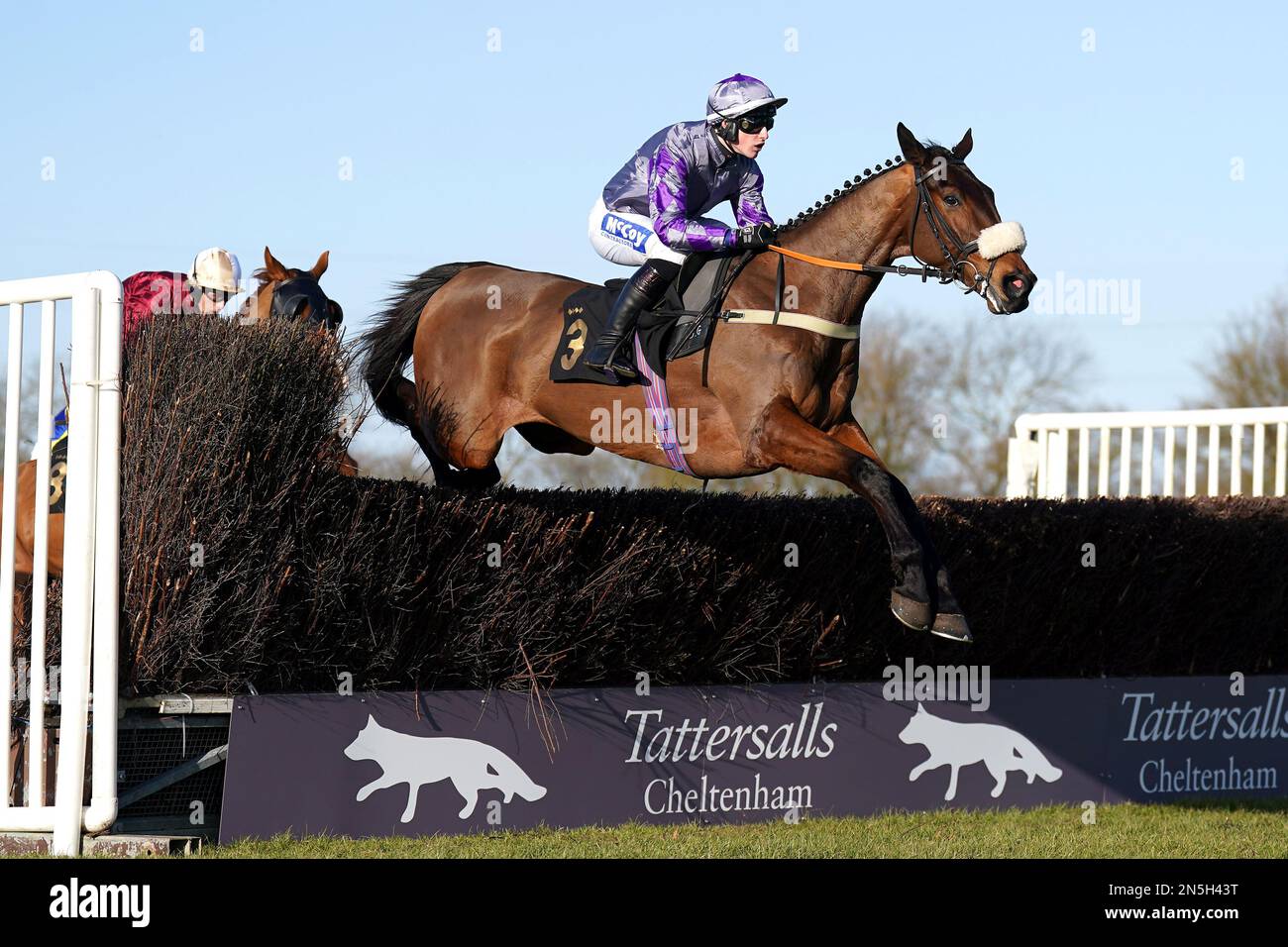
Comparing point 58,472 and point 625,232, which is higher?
point 625,232

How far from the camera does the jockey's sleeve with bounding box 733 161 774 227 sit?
7.13m

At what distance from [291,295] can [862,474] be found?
3298mm

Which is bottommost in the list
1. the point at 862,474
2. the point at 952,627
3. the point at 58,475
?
the point at 952,627

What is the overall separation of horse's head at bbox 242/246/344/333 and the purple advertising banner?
2.24 metres

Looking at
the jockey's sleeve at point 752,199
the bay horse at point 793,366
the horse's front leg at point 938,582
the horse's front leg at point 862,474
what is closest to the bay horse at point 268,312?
the bay horse at point 793,366

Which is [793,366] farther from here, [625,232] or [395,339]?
[395,339]

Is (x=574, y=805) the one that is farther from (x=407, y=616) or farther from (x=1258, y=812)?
(x=1258, y=812)

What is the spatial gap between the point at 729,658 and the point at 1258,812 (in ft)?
9.90

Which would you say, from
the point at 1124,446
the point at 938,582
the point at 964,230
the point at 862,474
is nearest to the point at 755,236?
the point at 964,230

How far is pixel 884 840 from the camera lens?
6.64m

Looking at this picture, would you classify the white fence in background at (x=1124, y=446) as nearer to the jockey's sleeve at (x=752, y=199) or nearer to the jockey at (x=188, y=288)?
the jockey's sleeve at (x=752, y=199)

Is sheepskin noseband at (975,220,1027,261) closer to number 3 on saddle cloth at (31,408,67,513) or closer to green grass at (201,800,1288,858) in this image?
green grass at (201,800,1288,858)

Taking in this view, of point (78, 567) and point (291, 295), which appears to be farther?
point (291, 295)

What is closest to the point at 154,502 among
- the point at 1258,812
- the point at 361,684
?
the point at 361,684
